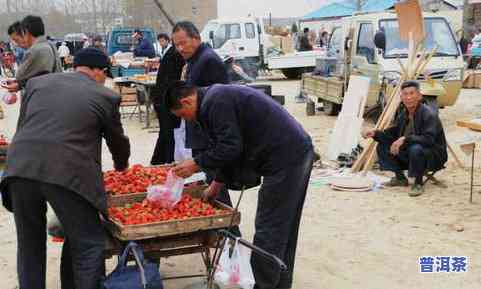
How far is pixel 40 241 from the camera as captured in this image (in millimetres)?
4105

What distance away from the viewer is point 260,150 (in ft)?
13.4

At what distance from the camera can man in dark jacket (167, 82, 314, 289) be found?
12.8 ft

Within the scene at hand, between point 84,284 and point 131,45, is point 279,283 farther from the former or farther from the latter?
point 131,45

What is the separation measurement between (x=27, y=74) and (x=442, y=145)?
4749 millimetres

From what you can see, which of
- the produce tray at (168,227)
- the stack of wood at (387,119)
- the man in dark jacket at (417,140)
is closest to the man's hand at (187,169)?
the produce tray at (168,227)

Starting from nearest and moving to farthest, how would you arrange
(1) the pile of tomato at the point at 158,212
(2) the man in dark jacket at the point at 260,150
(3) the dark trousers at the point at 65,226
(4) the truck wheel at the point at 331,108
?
(3) the dark trousers at the point at 65,226, (2) the man in dark jacket at the point at 260,150, (1) the pile of tomato at the point at 158,212, (4) the truck wheel at the point at 331,108

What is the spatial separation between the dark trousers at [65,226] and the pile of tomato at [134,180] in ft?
2.72

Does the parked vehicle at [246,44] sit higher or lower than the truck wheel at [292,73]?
higher

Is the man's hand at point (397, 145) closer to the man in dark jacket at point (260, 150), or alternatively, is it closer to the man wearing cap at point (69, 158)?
the man in dark jacket at point (260, 150)

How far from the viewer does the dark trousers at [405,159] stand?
736 centimetres

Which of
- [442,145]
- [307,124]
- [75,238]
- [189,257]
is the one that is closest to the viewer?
[75,238]

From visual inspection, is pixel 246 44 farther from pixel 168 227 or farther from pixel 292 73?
pixel 168 227

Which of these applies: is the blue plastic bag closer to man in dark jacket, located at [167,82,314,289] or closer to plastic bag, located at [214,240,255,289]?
plastic bag, located at [214,240,255,289]

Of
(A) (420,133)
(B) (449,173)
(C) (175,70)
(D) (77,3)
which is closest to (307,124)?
(B) (449,173)
